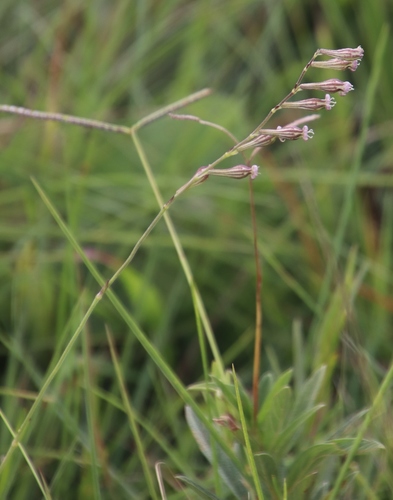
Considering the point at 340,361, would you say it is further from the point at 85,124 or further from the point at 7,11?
the point at 7,11

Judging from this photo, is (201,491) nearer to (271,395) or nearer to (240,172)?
(271,395)

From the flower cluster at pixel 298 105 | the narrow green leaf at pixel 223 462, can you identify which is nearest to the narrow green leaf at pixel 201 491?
the narrow green leaf at pixel 223 462

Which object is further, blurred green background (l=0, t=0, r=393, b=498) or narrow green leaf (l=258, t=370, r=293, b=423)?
blurred green background (l=0, t=0, r=393, b=498)

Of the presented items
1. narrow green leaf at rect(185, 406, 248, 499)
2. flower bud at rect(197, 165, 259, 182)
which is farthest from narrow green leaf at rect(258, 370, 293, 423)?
flower bud at rect(197, 165, 259, 182)

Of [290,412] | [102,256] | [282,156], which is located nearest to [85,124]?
[290,412]

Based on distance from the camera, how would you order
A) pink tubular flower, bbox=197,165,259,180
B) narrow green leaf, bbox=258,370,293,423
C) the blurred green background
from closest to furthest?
pink tubular flower, bbox=197,165,259,180
narrow green leaf, bbox=258,370,293,423
the blurred green background

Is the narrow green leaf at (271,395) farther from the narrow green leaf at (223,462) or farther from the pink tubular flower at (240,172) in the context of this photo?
the pink tubular flower at (240,172)

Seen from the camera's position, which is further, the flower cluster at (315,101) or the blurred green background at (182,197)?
the blurred green background at (182,197)

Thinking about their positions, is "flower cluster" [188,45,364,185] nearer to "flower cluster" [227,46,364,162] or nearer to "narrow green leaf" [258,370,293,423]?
"flower cluster" [227,46,364,162]
